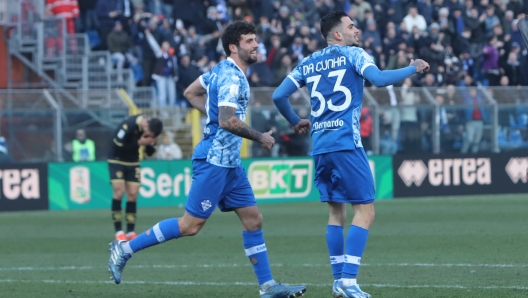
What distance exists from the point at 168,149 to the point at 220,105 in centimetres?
1417

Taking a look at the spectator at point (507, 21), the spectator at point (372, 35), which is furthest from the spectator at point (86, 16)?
the spectator at point (507, 21)

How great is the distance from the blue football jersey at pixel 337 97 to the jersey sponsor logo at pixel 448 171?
14650 mm

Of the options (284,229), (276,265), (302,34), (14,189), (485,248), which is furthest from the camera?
(302,34)

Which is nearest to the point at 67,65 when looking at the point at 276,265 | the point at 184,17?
the point at 184,17

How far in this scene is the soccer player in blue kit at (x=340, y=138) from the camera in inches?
281

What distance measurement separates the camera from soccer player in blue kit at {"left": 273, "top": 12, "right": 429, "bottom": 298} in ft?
23.4

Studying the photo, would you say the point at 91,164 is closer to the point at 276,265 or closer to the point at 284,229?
the point at 284,229

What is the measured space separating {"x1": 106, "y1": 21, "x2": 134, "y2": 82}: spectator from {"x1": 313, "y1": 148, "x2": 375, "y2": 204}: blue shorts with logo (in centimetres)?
1751

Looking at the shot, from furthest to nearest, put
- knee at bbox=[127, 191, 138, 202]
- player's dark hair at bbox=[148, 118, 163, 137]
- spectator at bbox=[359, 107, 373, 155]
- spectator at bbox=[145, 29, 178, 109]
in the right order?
spectator at bbox=[145, 29, 178, 109] < spectator at bbox=[359, 107, 373, 155] < knee at bbox=[127, 191, 138, 202] < player's dark hair at bbox=[148, 118, 163, 137]

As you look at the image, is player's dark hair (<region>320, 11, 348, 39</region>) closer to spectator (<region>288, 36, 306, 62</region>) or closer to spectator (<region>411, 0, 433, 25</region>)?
spectator (<region>288, 36, 306, 62</region>)

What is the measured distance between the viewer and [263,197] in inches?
813

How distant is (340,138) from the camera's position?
717cm

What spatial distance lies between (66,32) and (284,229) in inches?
493

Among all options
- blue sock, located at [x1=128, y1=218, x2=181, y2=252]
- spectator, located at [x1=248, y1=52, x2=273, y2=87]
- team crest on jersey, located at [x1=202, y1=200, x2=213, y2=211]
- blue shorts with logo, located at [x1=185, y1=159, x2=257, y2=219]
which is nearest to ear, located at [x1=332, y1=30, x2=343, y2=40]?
blue shorts with logo, located at [x1=185, y1=159, x2=257, y2=219]
